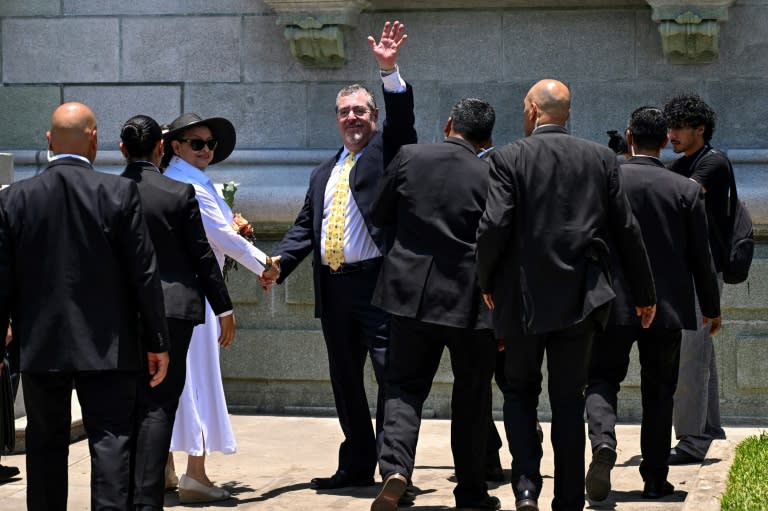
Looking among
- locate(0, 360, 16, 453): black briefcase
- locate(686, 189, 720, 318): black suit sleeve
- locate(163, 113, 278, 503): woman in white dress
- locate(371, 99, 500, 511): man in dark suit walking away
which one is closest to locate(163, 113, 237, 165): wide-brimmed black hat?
locate(163, 113, 278, 503): woman in white dress

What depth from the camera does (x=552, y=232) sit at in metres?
6.09

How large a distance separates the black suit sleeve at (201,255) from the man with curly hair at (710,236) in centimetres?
282

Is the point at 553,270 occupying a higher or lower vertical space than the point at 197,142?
lower

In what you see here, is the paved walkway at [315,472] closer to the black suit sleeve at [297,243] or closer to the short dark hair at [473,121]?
the black suit sleeve at [297,243]

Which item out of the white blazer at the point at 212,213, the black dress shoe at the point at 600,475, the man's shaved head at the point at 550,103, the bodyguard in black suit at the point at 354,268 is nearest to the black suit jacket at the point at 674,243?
the black dress shoe at the point at 600,475

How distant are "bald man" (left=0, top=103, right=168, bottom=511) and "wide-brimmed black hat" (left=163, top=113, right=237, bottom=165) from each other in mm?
1585

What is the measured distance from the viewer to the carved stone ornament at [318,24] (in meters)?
9.91

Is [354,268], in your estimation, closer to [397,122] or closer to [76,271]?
[397,122]

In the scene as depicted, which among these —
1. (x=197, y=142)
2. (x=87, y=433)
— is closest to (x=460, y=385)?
(x=197, y=142)

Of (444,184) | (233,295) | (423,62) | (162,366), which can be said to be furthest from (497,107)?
(162,366)

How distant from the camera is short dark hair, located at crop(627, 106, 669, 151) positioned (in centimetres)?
733

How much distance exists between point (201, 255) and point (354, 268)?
1300 millimetres

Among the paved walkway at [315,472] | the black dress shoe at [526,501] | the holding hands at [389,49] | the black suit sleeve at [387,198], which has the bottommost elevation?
the paved walkway at [315,472]

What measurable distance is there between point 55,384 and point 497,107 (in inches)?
198
